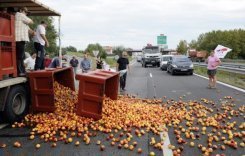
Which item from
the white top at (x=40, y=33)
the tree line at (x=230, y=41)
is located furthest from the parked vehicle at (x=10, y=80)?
the tree line at (x=230, y=41)

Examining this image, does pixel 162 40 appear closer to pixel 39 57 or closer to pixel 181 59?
pixel 181 59

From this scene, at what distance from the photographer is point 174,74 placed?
1160 inches

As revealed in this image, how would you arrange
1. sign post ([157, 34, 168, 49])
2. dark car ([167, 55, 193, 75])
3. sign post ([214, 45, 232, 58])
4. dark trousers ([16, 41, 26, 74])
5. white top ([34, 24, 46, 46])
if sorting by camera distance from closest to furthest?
dark trousers ([16, 41, 26, 74]), white top ([34, 24, 46, 46]), sign post ([214, 45, 232, 58]), dark car ([167, 55, 193, 75]), sign post ([157, 34, 168, 49])

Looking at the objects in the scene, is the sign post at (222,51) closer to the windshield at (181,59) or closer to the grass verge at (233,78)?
the grass verge at (233,78)

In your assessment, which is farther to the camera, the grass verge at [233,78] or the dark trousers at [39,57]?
the grass verge at [233,78]

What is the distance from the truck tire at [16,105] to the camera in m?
8.02

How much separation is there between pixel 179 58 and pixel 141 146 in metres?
24.3

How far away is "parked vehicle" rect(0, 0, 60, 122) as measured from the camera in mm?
7897

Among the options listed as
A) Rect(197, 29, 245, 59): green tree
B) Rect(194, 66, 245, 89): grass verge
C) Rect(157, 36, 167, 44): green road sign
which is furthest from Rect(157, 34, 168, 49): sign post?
Rect(194, 66, 245, 89): grass verge

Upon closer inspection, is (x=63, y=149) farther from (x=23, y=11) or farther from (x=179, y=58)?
(x=179, y=58)

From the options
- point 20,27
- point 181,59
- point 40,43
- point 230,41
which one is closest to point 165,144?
point 20,27

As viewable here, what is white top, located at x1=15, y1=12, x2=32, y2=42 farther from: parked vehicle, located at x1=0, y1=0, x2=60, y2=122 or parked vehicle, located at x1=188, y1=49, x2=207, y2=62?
parked vehicle, located at x1=188, y1=49, x2=207, y2=62

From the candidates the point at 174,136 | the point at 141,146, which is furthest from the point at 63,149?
the point at 174,136

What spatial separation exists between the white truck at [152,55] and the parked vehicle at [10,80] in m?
38.2
